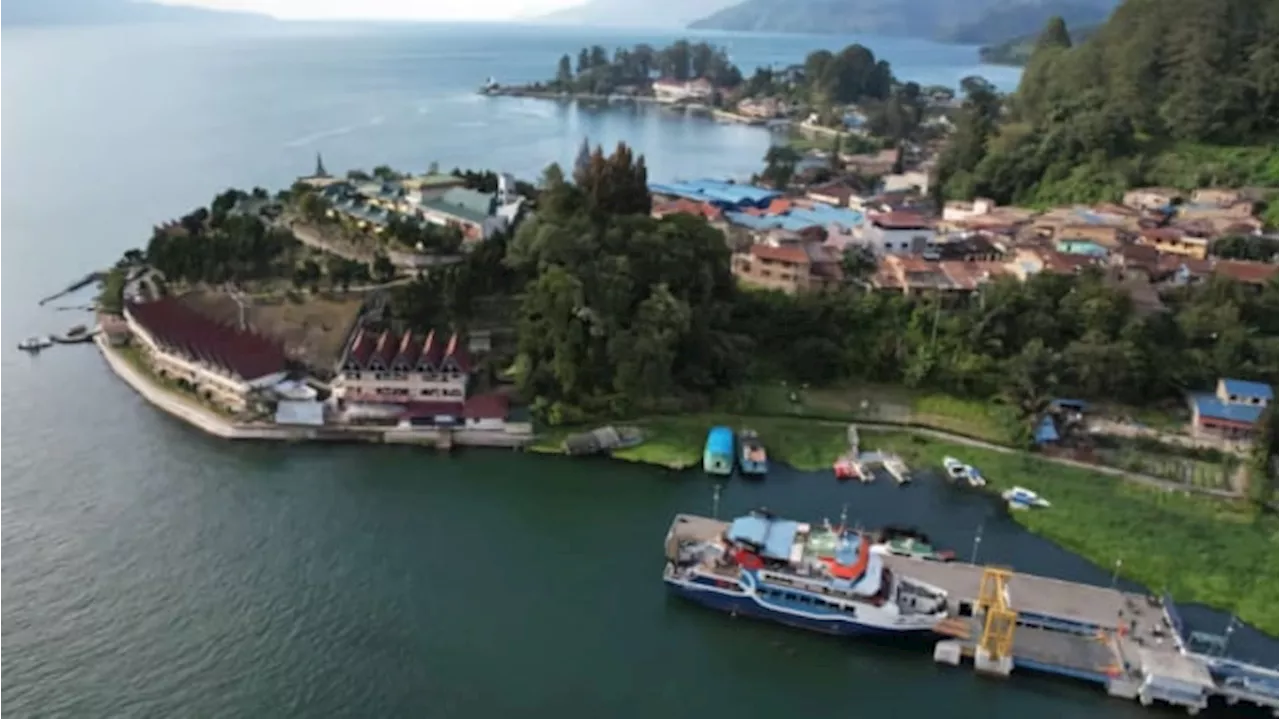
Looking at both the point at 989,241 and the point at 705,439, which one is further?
the point at 989,241

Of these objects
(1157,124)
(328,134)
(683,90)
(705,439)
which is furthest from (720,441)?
(683,90)

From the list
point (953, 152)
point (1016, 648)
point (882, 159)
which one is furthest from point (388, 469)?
point (882, 159)

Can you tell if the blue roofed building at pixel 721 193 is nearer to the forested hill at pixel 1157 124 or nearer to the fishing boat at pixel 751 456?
the forested hill at pixel 1157 124

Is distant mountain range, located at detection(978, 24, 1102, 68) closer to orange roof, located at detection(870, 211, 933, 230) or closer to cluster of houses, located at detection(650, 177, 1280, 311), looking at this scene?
cluster of houses, located at detection(650, 177, 1280, 311)

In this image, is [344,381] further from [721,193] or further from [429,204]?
[721,193]

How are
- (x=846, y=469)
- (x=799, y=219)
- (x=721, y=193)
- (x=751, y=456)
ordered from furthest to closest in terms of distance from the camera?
(x=721, y=193)
(x=799, y=219)
(x=751, y=456)
(x=846, y=469)

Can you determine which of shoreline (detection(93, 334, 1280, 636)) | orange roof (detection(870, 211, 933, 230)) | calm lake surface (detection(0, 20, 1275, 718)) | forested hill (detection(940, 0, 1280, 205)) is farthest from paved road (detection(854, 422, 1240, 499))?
forested hill (detection(940, 0, 1280, 205))

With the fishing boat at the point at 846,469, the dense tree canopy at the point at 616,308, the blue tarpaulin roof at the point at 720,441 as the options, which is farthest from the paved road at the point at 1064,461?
the dense tree canopy at the point at 616,308

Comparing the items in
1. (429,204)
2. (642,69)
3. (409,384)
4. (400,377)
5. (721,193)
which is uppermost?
(642,69)
